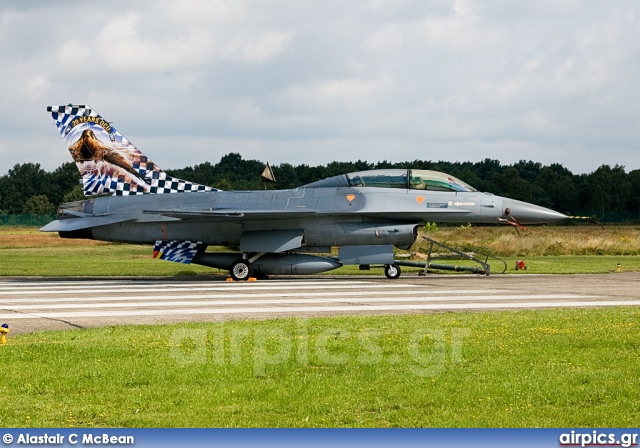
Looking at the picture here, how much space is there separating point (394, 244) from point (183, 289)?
602 cm

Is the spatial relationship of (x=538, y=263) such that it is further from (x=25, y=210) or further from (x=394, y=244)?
(x=25, y=210)

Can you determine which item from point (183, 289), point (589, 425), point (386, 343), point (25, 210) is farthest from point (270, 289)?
point (25, 210)

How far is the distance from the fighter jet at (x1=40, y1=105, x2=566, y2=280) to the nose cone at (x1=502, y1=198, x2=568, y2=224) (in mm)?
25

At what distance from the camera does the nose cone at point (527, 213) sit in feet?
69.4

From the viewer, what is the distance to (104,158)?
2328 centimetres

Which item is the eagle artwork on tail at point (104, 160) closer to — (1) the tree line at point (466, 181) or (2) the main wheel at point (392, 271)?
(2) the main wheel at point (392, 271)

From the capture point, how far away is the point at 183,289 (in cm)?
1830

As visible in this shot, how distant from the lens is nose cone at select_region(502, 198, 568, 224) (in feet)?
69.4

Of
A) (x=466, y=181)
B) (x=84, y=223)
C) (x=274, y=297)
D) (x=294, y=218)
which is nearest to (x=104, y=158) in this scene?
(x=84, y=223)

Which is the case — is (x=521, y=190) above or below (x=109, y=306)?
above

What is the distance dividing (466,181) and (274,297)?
3632 centimetres

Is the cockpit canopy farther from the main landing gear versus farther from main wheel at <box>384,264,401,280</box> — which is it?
the main landing gear

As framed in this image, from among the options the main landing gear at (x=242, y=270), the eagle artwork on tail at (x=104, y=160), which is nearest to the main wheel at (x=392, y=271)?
the main landing gear at (x=242, y=270)

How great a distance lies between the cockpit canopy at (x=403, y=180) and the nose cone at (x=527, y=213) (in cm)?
109
